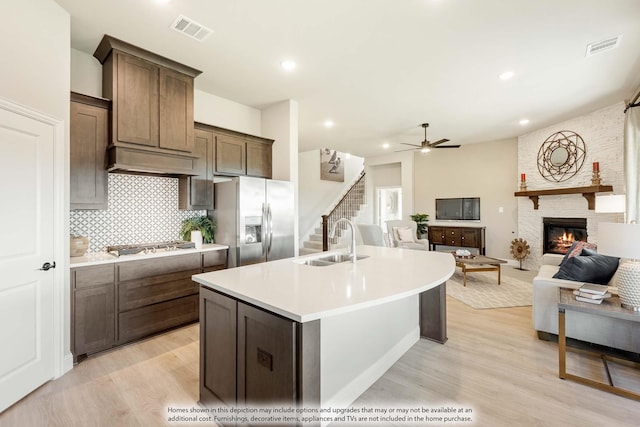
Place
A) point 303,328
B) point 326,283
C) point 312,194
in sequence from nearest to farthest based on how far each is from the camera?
point 303,328, point 326,283, point 312,194

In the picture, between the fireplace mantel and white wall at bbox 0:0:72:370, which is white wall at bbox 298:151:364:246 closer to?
the fireplace mantel

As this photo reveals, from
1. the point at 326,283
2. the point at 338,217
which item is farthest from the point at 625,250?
the point at 338,217

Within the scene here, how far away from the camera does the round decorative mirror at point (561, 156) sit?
18.1 ft

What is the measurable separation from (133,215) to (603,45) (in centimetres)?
540

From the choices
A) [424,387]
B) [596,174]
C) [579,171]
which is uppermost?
[579,171]

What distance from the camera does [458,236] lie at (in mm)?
7246

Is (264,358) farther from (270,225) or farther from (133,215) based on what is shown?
(133,215)

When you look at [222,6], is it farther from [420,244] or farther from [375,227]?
[420,244]

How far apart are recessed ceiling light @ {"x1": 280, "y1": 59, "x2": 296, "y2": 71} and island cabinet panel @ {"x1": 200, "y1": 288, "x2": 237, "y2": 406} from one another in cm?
260

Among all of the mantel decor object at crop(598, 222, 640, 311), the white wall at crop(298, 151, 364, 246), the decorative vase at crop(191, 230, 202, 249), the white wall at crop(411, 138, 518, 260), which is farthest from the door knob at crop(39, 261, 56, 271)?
the white wall at crop(411, 138, 518, 260)

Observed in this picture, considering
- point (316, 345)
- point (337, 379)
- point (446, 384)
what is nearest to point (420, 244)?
point (446, 384)

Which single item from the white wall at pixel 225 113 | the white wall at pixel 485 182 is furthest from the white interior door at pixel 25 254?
the white wall at pixel 485 182

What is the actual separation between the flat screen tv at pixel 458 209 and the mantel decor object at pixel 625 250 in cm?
522

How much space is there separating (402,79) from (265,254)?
114 inches
